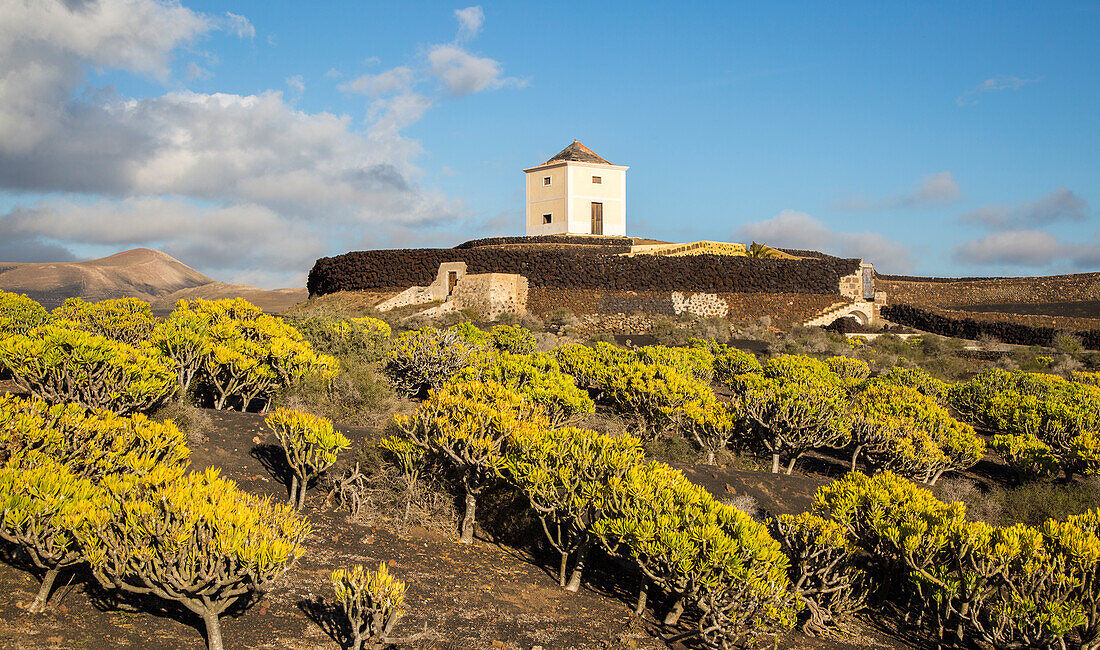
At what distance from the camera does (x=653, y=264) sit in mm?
30594

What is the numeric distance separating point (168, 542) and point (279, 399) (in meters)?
6.35

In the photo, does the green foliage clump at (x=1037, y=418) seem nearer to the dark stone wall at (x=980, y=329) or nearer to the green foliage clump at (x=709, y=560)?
the green foliage clump at (x=709, y=560)

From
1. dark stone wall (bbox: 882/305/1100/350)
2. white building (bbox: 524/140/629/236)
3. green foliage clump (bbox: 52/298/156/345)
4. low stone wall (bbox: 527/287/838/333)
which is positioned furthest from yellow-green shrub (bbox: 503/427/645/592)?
white building (bbox: 524/140/629/236)

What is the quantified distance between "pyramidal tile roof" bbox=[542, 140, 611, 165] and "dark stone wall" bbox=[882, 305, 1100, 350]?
15.6m

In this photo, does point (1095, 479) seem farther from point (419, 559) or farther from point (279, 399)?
point (279, 399)

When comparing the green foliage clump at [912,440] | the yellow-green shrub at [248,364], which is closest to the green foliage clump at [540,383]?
the yellow-green shrub at [248,364]

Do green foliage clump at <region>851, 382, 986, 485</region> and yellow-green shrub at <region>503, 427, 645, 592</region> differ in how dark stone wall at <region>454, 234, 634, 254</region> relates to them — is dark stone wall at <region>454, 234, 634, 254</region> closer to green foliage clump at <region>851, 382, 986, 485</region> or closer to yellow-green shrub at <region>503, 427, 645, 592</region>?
green foliage clump at <region>851, 382, 986, 485</region>

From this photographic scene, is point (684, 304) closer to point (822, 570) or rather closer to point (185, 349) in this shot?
point (185, 349)

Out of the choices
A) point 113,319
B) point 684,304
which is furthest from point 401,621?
point 684,304

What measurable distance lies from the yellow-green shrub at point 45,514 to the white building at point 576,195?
3158 centimetres

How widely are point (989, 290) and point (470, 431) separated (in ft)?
153

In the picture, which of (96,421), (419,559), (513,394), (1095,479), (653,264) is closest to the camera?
(96,421)

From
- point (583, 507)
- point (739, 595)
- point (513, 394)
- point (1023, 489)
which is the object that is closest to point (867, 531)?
point (739, 595)

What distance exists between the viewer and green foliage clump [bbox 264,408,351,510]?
714cm
